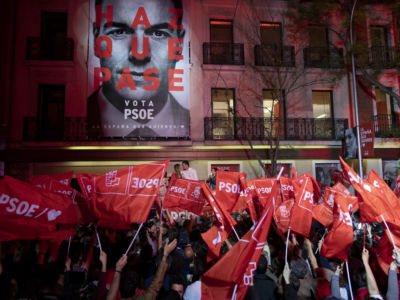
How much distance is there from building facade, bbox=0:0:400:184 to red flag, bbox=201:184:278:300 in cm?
1133

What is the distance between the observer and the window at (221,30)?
1716cm

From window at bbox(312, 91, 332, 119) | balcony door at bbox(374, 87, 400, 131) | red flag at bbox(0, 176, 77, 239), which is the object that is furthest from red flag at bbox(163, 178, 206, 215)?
balcony door at bbox(374, 87, 400, 131)

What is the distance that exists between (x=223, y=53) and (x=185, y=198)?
1099cm

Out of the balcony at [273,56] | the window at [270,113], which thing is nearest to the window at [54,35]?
the balcony at [273,56]

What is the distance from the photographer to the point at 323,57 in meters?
17.2

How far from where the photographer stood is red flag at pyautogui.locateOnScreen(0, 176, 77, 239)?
5090 millimetres

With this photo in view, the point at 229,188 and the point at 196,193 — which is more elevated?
the point at 229,188

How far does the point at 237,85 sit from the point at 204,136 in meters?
3.16

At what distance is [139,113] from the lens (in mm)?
15453

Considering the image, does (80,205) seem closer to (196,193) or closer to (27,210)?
(27,210)

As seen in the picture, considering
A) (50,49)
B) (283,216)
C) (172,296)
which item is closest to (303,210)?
(283,216)

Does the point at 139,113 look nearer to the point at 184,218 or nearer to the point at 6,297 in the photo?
the point at 184,218

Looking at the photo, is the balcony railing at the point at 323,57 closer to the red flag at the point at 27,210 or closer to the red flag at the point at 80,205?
the red flag at the point at 80,205

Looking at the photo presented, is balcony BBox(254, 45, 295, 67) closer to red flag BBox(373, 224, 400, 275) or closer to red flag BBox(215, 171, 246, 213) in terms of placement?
red flag BBox(215, 171, 246, 213)
